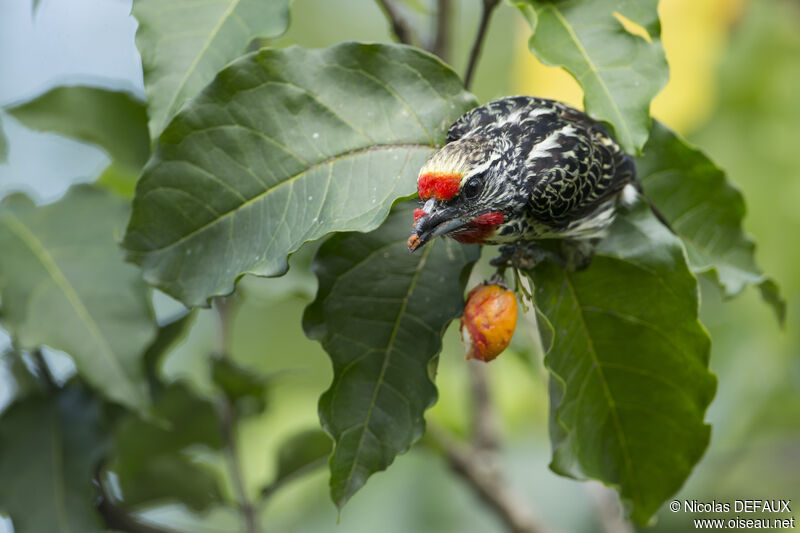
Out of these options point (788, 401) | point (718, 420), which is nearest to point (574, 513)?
point (718, 420)

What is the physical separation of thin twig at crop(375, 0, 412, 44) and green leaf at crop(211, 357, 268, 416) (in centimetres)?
71

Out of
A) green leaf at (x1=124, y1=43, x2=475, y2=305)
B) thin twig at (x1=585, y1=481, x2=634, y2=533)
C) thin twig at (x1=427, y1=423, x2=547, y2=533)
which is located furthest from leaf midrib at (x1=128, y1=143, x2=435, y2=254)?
thin twig at (x1=585, y1=481, x2=634, y2=533)

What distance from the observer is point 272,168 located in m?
1.05

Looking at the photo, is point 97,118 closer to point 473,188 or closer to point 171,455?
point 171,455

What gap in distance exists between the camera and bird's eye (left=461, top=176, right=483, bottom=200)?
3.14 feet

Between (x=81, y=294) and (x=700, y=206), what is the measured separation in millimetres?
1041

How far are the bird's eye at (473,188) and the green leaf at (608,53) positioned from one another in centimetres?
16

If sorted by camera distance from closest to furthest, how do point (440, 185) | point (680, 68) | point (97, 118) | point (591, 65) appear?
point (440, 185) < point (591, 65) < point (97, 118) < point (680, 68)

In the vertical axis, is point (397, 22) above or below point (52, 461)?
above

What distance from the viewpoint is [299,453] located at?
5.55 ft

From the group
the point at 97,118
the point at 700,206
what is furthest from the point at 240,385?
the point at 700,206

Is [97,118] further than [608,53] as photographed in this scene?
Yes

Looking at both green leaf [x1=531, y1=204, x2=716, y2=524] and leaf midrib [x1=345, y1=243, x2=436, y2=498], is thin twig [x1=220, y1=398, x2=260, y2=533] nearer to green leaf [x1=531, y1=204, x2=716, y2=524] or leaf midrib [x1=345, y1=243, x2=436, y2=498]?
leaf midrib [x1=345, y1=243, x2=436, y2=498]

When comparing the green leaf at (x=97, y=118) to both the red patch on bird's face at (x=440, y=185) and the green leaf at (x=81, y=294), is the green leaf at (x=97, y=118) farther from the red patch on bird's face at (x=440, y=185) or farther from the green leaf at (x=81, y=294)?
the red patch on bird's face at (x=440, y=185)
